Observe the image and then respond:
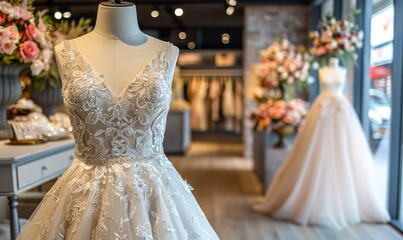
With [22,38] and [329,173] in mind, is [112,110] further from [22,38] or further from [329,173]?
[329,173]

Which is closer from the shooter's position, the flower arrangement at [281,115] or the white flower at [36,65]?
the white flower at [36,65]

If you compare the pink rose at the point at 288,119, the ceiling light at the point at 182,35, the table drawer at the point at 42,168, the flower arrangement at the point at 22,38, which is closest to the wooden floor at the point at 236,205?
the pink rose at the point at 288,119

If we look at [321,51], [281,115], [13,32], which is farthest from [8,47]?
[281,115]

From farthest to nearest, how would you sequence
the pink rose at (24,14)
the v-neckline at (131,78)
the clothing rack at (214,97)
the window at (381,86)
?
the clothing rack at (214,97) < the window at (381,86) < the pink rose at (24,14) < the v-neckline at (131,78)

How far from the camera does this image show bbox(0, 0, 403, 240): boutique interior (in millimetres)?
1476

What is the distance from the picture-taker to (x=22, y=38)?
7.57 feet

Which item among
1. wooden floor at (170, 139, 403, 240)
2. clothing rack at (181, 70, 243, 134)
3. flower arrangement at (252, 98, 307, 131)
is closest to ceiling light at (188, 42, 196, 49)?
clothing rack at (181, 70, 243, 134)

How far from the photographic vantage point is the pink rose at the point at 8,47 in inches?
84.7

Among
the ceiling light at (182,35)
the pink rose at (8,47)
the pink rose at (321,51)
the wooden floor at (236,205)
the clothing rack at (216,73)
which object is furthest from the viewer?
the ceiling light at (182,35)

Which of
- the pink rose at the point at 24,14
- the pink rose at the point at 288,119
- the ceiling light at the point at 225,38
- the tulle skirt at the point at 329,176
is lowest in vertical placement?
the tulle skirt at the point at 329,176

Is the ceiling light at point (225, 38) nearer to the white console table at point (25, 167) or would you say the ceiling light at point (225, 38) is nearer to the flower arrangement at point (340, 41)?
the flower arrangement at point (340, 41)

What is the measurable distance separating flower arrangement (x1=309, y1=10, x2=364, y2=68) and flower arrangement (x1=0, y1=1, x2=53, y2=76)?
2.80 metres

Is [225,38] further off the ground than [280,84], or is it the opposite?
[225,38]

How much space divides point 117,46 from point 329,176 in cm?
270
